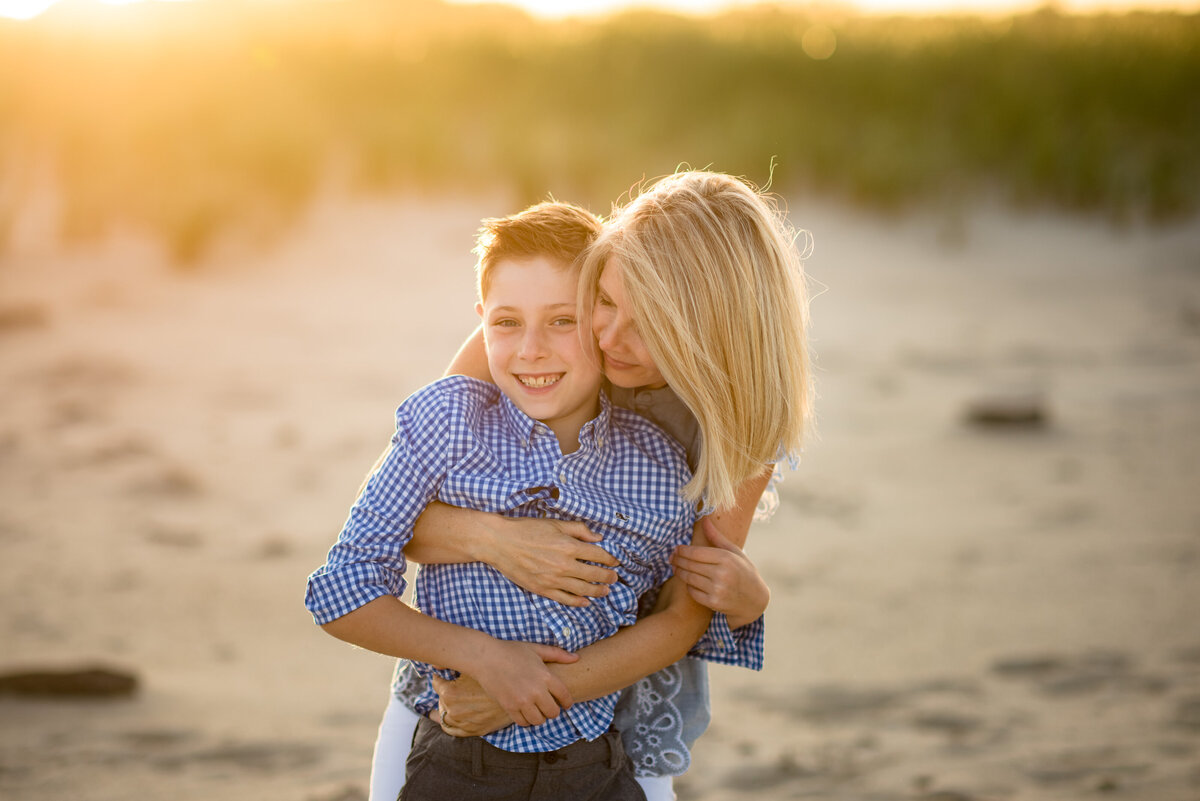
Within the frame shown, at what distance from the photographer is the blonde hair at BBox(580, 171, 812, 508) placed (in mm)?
2260

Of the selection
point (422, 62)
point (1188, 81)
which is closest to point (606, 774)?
point (422, 62)

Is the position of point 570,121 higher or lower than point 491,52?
lower

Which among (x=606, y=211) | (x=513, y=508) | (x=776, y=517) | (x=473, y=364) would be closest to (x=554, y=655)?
(x=513, y=508)

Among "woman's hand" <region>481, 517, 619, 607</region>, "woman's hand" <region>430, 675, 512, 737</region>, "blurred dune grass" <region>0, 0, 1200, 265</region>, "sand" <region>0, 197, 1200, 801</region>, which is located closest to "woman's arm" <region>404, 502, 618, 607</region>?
"woman's hand" <region>481, 517, 619, 607</region>

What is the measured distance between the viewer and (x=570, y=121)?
12188 millimetres

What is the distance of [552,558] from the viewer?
7.19 feet

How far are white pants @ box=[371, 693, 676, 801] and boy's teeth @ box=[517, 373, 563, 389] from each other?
2.49ft

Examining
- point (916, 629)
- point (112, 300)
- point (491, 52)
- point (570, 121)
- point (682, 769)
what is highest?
point (491, 52)

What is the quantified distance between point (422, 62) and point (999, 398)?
25.8 ft

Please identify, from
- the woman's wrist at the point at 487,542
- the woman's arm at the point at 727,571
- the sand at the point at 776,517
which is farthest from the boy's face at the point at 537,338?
the sand at the point at 776,517

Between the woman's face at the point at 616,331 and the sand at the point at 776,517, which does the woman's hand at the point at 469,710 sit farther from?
the sand at the point at 776,517

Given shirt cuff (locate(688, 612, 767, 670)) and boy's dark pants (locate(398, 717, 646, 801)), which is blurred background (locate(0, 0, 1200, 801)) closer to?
shirt cuff (locate(688, 612, 767, 670))

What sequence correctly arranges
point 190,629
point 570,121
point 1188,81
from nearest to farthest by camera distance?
point 190,629 → point 570,121 → point 1188,81

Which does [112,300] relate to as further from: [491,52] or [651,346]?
[651,346]
